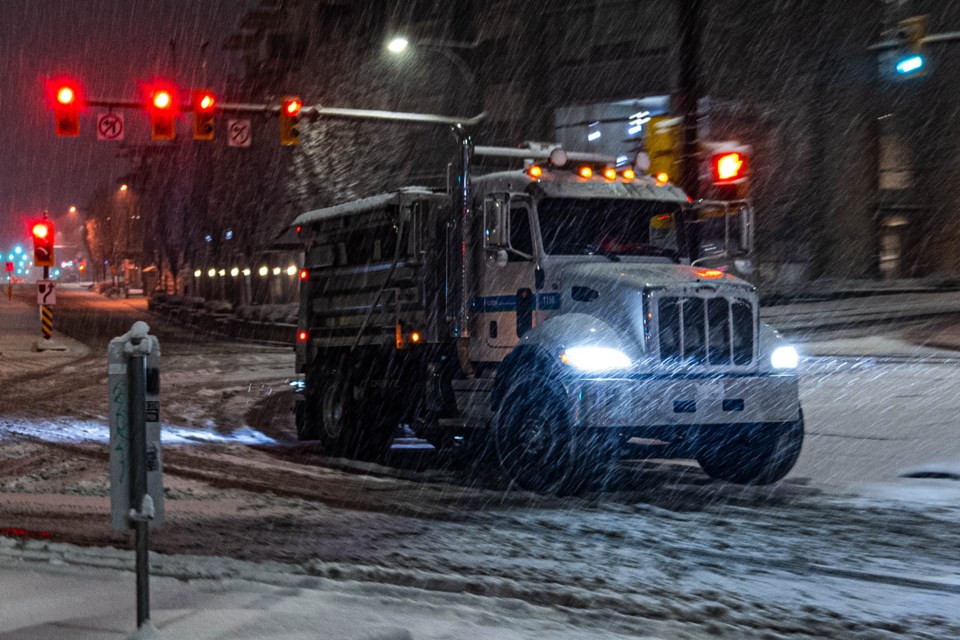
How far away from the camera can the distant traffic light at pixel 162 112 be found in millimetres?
22828

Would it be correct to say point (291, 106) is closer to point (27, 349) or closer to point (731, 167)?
point (731, 167)

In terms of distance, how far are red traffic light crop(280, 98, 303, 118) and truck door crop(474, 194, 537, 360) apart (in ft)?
43.2

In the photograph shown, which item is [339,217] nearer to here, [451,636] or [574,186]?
[574,186]

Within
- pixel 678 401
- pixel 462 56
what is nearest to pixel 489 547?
pixel 678 401

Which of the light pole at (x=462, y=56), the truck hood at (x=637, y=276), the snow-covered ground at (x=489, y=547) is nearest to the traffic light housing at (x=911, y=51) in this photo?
the snow-covered ground at (x=489, y=547)

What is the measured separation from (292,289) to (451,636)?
2603 inches

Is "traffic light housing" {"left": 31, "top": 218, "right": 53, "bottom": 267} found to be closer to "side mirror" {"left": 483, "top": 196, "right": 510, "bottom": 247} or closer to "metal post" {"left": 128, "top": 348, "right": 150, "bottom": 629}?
"side mirror" {"left": 483, "top": 196, "right": 510, "bottom": 247}

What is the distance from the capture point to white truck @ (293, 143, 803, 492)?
1008 cm

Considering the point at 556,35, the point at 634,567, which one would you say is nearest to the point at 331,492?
the point at 634,567

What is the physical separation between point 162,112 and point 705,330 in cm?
1550

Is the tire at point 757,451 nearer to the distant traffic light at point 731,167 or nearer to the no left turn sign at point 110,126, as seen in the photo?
the distant traffic light at point 731,167

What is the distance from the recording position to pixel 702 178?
46.1 feet

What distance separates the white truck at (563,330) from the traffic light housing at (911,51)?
9471 millimetres

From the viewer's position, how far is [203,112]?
23.2 meters
